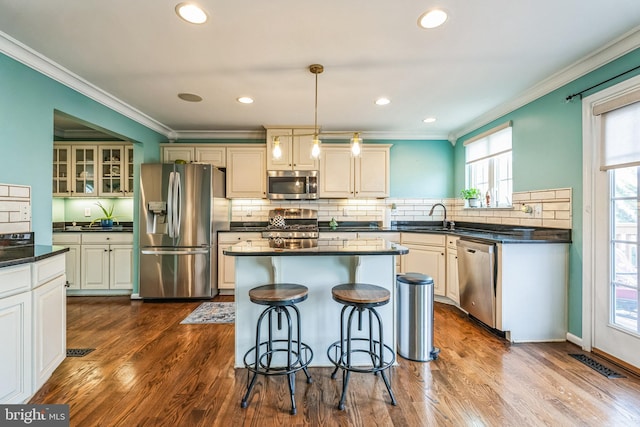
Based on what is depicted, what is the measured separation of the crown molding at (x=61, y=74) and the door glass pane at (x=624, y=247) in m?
4.54

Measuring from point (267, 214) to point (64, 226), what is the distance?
9.87ft

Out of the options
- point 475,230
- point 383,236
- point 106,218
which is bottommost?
point 383,236

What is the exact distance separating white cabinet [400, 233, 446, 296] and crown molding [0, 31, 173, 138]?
381cm

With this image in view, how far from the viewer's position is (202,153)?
4.46 metres

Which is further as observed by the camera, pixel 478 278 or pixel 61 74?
pixel 478 278

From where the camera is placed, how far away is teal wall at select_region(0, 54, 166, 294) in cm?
217

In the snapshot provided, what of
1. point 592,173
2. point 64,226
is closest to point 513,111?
point 592,173

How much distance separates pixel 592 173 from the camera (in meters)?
2.42

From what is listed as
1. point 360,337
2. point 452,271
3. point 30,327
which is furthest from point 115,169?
point 452,271

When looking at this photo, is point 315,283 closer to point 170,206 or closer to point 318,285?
point 318,285

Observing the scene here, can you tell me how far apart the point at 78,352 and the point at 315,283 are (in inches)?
81.3

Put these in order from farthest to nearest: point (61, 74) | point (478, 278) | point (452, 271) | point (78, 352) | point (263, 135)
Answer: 1. point (263, 135)
2. point (452, 271)
3. point (478, 278)
4. point (61, 74)
5. point (78, 352)

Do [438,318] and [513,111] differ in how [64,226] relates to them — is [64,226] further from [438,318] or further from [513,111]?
[513,111]

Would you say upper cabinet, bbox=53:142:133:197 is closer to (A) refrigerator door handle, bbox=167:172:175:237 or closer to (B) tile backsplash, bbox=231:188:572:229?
(A) refrigerator door handle, bbox=167:172:175:237
